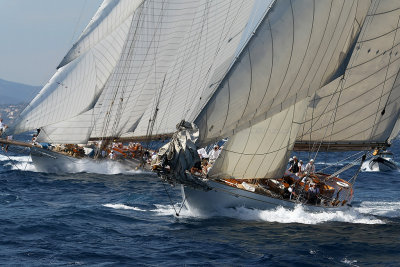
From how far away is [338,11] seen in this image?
21984 mm

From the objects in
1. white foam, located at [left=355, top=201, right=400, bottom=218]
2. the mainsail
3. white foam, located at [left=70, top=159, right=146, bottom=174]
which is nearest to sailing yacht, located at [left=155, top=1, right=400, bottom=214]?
white foam, located at [left=355, top=201, right=400, bottom=218]

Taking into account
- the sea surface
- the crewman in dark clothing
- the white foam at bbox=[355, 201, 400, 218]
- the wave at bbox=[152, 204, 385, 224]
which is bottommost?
the sea surface

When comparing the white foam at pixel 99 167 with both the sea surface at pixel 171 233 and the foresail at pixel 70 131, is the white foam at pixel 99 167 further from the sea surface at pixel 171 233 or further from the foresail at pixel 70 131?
the sea surface at pixel 171 233

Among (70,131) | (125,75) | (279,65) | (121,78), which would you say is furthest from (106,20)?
(279,65)

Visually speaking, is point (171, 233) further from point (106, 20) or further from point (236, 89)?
point (106, 20)

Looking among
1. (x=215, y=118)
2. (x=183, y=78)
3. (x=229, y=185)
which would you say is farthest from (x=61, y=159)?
(x=215, y=118)

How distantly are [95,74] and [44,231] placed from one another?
2238cm

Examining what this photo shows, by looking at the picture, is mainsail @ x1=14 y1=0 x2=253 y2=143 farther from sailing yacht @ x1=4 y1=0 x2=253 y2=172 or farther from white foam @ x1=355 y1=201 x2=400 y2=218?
white foam @ x1=355 y1=201 x2=400 y2=218

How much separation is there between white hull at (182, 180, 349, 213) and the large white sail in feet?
60.6

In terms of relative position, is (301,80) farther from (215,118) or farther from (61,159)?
(61,159)

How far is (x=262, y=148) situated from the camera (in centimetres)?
2416

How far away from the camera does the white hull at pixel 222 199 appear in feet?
81.2

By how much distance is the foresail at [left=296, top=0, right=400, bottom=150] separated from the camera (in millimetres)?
25984

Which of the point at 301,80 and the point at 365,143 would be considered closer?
the point at 301,80
